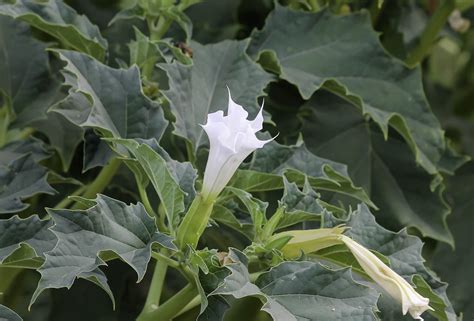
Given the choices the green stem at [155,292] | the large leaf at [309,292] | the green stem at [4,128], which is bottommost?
the green stem at [4,128]

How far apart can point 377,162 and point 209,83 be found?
0.34 m

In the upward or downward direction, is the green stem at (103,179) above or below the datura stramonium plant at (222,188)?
below

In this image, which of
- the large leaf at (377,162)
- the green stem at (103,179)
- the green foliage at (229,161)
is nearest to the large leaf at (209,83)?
the green foliage at (229,161)

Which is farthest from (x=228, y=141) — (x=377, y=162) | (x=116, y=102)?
(x=377, y=162)

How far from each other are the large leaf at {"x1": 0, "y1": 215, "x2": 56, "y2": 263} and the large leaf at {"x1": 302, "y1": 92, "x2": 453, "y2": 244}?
53 centimetres

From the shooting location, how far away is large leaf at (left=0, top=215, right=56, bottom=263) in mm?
850

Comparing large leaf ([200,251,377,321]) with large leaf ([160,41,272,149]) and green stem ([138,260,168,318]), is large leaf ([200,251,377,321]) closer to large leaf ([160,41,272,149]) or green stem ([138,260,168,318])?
green stem ([138,260,168,318])

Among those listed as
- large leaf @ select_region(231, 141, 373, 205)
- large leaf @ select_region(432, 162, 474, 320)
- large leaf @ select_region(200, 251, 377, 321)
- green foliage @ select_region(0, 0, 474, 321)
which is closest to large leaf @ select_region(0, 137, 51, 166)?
green foliage @ select_region(0, 0, 474, 321)

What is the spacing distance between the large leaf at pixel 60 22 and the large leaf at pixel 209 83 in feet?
0.36

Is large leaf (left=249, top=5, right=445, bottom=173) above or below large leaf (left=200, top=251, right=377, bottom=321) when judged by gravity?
below

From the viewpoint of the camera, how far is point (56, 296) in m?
1.34

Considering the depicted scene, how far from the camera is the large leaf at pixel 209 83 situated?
1.02 metres

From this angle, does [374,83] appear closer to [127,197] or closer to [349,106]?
[349,106]

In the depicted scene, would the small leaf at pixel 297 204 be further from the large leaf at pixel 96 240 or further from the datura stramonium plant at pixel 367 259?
the large leaf at pixel 96 240
